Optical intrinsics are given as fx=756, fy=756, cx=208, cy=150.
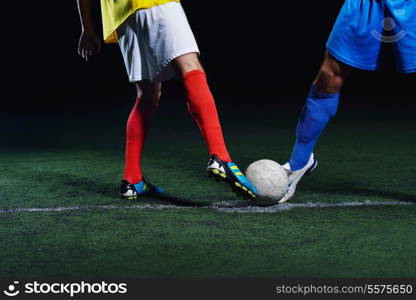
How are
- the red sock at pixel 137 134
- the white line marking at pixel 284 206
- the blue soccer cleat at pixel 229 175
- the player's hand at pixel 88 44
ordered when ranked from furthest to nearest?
the red sock at pixel 137 134 < the player's hand at pixel 88 44 < the white line marking at pixel 284 206 < the blue soccer cleat at pixel 229 175

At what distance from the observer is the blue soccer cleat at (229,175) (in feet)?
11.3

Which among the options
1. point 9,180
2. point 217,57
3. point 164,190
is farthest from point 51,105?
point 164,190

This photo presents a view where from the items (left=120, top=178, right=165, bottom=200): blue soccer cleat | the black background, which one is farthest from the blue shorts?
the black background

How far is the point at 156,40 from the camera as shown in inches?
149

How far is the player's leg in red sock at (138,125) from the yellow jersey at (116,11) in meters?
0.33

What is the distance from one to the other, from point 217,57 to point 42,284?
11306mm

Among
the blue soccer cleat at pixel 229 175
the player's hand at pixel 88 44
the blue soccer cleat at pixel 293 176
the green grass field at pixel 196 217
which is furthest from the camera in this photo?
the player's hand at pixel 88 44

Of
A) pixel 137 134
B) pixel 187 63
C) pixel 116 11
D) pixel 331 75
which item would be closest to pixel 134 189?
pixel 137 134

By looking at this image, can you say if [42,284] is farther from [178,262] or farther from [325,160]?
[325,160]

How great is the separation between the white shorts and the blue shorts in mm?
756

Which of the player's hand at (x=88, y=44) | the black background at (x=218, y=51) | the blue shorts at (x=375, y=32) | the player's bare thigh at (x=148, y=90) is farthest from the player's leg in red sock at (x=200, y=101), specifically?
the black background at (x=218, y=51)

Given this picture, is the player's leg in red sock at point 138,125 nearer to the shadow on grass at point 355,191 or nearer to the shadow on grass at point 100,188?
the shadow on grass at point 100,188

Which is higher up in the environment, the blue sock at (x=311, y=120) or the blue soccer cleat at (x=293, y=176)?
the blue sock at (x=311, y=120)

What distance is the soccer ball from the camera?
3.67m
